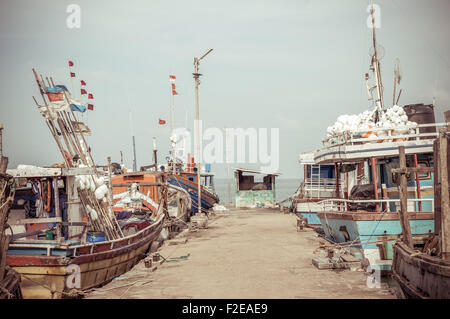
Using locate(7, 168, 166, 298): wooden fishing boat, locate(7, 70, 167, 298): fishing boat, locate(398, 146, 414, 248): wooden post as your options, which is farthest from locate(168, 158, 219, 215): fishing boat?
locate(398, 146, 414, 248): wooden post

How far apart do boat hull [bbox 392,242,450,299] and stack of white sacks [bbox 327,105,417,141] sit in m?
4.59

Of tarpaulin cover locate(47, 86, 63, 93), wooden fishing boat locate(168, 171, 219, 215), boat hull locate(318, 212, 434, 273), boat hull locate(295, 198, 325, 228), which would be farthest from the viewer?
wooden fishing boat locate(168, 171, 219, 215)

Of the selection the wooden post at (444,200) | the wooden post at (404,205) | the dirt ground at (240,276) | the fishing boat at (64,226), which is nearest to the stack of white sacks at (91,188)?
the fishing boat at (64,226)

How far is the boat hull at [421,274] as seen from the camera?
6406mm

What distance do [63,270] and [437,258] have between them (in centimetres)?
785

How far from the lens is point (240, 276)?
10.8 metres

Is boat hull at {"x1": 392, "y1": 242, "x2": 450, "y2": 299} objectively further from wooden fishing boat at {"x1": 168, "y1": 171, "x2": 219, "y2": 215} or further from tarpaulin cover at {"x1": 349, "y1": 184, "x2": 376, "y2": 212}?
wooden fishing boat at {"x1": 168, "y1": 171, "x2": 219, "y2": 215}

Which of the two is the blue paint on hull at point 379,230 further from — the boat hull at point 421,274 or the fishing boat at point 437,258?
the fishing boat at point 437,258

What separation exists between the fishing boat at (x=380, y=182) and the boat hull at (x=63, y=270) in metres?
7.17

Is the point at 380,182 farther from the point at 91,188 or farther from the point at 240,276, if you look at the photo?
the point at 91,188

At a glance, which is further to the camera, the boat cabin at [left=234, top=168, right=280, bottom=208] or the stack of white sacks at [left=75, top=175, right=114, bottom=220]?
the boat cabin at [left=234, top=168, right=280, bottom=208]

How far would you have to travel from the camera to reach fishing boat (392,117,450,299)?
655 cm

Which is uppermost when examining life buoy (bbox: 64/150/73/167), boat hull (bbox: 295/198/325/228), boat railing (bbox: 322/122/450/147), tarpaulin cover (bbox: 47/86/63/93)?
tarpaulin cover (bbox: 47/86/63/93)

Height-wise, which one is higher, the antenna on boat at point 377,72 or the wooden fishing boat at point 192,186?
the antenna on boat at point 377,72
